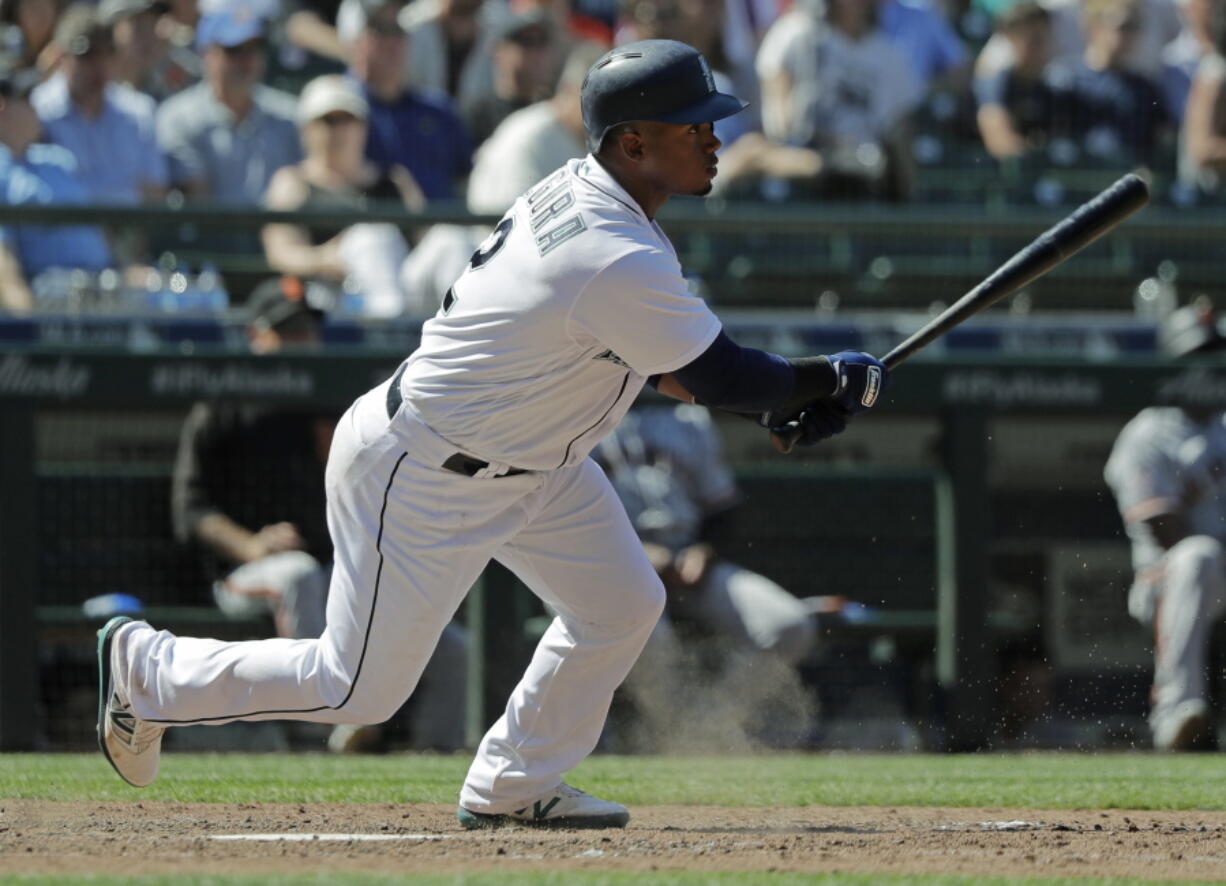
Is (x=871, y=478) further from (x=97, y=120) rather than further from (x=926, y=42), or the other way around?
(x=97, y=120)

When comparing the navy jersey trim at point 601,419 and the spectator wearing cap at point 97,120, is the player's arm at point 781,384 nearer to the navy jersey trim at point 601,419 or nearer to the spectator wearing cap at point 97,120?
the navy jersey trim at point 601,419

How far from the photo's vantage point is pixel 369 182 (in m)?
8.37

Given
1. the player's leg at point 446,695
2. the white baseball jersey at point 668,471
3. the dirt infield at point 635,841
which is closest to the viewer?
the dirt infield at point 635,841

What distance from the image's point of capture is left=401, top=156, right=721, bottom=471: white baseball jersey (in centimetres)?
385

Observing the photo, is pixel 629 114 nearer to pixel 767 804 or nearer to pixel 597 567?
pixel 597 567

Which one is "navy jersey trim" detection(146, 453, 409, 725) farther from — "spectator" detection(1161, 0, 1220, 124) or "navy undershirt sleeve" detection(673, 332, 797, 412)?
"spectator" detection(1161, 0, 1220, 124)

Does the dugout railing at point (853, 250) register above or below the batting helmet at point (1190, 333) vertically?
above

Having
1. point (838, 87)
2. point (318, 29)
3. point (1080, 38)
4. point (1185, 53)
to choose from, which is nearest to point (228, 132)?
point (318, 29)

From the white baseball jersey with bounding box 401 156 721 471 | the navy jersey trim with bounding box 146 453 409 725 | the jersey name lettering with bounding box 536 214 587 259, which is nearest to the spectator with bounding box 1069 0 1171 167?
the white baseball jersey with bounding box 401 156 721 471

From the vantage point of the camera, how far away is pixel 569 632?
14.2 ft

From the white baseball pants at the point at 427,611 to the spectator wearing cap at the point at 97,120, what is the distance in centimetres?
424

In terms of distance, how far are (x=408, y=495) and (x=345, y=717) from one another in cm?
50

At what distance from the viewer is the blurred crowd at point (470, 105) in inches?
308

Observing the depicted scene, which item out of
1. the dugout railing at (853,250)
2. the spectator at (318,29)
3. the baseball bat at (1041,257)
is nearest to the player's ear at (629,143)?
the baseball bat at (1041,257)
